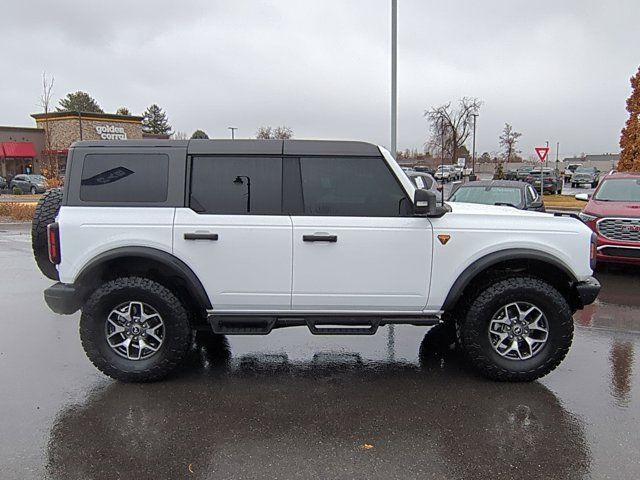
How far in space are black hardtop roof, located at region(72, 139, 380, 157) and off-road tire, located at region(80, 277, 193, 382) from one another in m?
1.19

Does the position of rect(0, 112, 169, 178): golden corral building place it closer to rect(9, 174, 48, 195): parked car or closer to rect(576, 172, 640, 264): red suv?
rect(9, 174, 48, 195): parked car

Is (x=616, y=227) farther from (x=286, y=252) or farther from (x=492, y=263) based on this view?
(x=286, y=252)

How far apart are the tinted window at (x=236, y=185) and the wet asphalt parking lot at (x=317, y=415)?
1.53 meters

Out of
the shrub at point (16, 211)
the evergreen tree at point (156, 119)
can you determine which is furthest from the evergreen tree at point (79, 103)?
the shrub at point (16, 211)

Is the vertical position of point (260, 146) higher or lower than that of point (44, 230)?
higher

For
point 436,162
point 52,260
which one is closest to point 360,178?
point 52,260

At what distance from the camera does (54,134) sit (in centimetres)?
4197

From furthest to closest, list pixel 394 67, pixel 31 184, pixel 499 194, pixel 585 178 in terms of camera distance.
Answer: pixel 585 178
pixel 31 184
pixel 394 67
pixel 499 194

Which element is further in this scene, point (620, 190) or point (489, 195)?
point (489, 195)

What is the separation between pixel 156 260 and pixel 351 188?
1.75 metres

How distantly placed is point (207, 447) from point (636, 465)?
274 cm

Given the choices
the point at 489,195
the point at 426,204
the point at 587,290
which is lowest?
the point at 587,290

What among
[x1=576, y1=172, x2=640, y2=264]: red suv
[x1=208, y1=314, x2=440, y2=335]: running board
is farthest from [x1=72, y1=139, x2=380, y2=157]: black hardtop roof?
[x1=576, y1=172, x2=640, y2=264]: red suv

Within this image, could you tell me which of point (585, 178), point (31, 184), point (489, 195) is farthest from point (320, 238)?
point (585, 178)
